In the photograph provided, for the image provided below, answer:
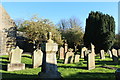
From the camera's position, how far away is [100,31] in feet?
89.1

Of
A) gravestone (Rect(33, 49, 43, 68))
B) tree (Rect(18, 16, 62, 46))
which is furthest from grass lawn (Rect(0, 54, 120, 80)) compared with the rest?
tree (Rect(18, 16, 62, 46))

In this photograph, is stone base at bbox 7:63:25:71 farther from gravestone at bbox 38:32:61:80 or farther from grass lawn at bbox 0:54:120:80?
gravestone at bbox 38:32:61:80

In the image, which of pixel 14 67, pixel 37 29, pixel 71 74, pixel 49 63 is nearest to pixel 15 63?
pixel 14 67

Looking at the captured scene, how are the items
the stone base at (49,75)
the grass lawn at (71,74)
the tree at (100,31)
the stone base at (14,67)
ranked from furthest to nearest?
the tree at (100,31) → the stone base at (14,67) → the grass lawn at (71,74) → the stone base at (49,75)

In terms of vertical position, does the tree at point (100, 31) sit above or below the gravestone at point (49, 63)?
above

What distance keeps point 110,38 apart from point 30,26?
42.9 feet

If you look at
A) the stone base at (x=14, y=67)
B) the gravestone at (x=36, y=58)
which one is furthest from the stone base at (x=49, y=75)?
the gravestone at (x=36, y=58)

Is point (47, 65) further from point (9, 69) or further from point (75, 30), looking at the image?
point (75, 30)

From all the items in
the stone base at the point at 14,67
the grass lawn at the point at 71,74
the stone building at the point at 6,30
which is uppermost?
the stone building at the point at 6,30

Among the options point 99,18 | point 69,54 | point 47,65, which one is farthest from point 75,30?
point 47,65

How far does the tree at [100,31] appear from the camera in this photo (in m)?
25.7

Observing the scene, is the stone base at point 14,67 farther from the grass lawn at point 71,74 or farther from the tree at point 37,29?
the tree at point 37,29

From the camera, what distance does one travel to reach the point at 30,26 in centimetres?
2550

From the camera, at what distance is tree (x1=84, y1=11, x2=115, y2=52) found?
25656 mm
